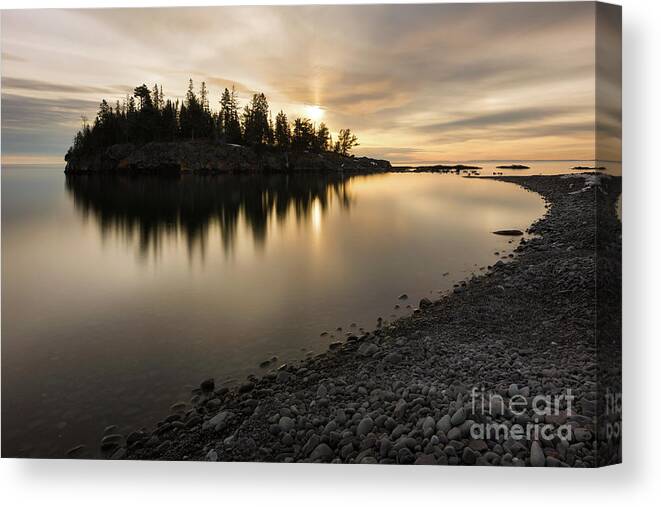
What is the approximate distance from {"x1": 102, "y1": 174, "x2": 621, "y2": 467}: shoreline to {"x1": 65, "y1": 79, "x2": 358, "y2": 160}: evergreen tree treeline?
10.1ft

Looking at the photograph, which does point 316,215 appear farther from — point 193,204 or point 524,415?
point 524,415

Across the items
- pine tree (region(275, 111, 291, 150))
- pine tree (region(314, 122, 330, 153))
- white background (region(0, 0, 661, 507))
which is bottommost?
white background (region(0, 0, 661, 507))

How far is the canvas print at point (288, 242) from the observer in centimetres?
505

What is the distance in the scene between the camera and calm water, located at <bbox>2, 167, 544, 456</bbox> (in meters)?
5.81

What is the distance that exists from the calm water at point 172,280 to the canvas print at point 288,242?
4 cm

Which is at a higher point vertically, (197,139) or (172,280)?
(197,139)

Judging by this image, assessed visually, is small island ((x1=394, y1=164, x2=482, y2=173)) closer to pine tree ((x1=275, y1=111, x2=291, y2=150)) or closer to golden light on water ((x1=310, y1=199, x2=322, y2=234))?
pine tree ((x1=275, y1=111, x2=291, y2=150))

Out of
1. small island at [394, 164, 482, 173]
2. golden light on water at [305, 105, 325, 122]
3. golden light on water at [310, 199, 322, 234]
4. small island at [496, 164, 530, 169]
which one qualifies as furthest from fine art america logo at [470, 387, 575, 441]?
golden light on water at [310, 199, 322, 234]

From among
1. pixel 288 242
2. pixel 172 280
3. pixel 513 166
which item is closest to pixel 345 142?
pixel 288 242

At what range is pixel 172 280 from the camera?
25.7 ft

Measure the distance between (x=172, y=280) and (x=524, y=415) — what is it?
5.50 m

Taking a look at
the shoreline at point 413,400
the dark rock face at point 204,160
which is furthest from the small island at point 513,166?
the dark rock face at point 204,160

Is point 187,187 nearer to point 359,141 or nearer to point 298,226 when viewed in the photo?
point 298,226

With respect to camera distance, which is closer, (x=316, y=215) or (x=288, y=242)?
(x=288, y=242)
